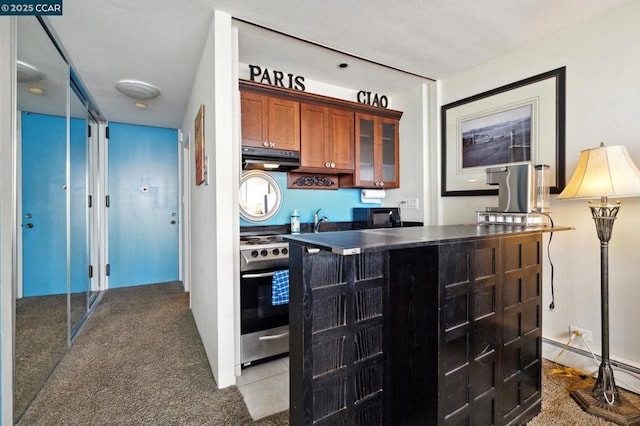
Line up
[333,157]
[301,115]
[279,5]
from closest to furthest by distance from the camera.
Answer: [279,5]
[301,115]
[333,157]

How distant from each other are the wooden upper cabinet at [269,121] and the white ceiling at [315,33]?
1.24 ft

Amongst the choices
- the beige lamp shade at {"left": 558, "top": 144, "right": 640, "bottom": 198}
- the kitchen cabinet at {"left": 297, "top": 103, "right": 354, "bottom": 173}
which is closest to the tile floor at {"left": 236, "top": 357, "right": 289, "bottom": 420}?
the kitchen cabinet at {"left": 297, "top": 103, "right": 354, "bottom": 173}

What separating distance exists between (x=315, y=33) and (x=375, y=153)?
4.92 ft

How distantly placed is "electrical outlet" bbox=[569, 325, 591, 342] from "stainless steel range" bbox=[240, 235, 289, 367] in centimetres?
225

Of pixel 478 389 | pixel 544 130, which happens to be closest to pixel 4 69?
pixel 478 389

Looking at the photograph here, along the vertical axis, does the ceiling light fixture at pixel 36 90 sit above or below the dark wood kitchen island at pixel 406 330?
above

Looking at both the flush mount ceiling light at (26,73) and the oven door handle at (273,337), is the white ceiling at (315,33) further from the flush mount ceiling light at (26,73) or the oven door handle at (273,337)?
the oven door handle at (273,337)

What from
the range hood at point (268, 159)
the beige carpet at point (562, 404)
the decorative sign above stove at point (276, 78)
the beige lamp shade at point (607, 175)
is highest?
the decorative sign above stove at point (276, 78)

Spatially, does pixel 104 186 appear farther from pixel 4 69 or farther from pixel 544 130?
pixel 544 130

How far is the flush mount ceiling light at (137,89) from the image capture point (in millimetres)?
3027

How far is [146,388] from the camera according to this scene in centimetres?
198

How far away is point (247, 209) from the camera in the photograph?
295 centimetres

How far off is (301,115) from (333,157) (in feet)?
1.78

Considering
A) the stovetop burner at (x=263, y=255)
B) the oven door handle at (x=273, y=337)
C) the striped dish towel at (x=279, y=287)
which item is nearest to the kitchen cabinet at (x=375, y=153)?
the stovetop burner at (x=263, y=255)
